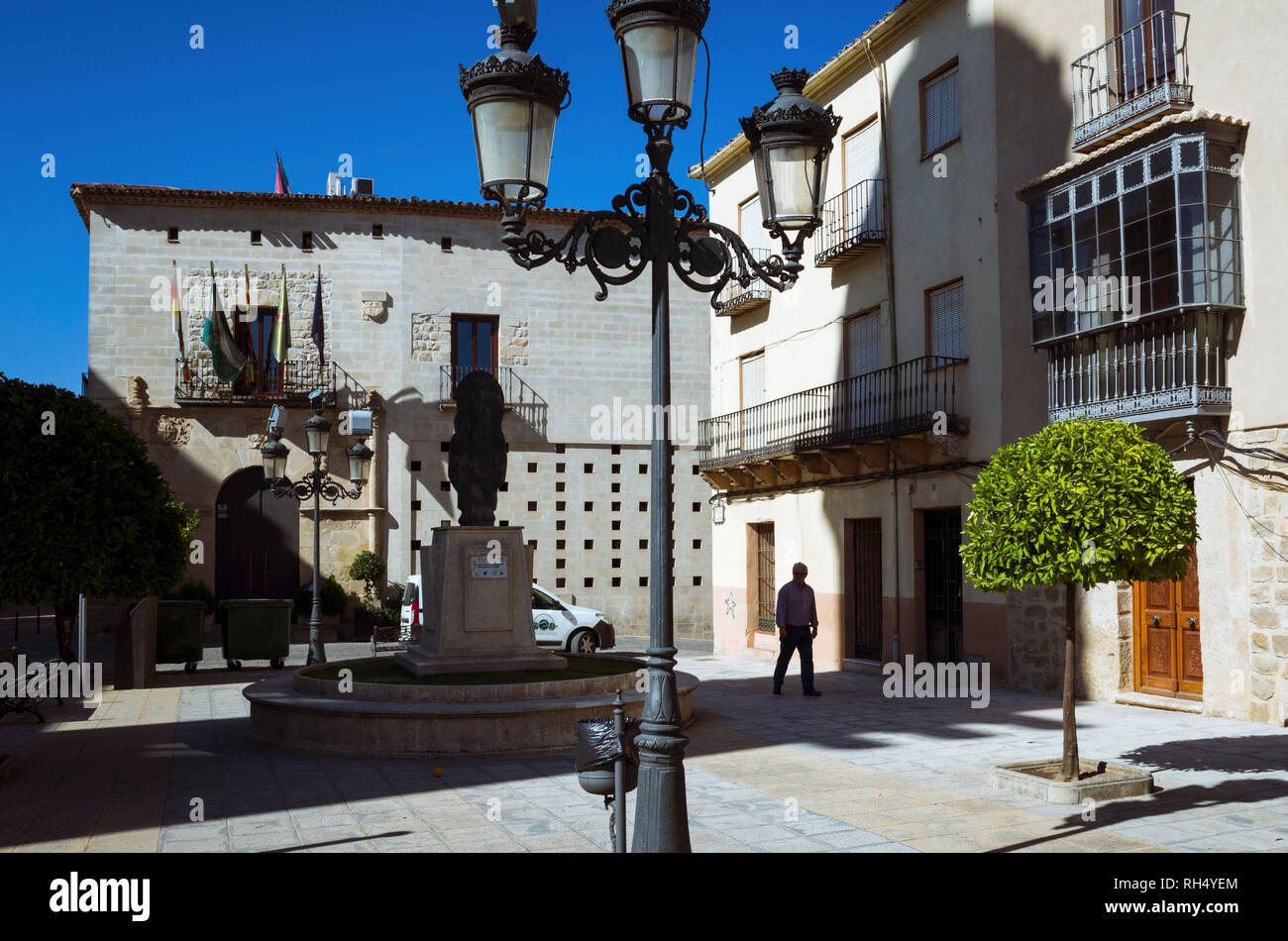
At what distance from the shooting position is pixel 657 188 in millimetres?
5523

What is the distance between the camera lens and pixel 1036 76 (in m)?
14.6

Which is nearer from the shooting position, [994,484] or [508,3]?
[508,3]

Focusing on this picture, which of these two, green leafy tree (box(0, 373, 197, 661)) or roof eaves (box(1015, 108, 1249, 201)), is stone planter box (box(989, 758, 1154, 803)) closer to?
roof eaves (box(1015, 108, 1249, 201))

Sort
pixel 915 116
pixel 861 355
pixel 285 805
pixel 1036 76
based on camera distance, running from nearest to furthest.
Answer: pixel 285 805
pixel 1036 76
pixel 915 116
pixel 861 355

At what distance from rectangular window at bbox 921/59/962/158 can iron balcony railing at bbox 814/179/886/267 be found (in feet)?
3.86

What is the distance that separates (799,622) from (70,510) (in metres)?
8.43

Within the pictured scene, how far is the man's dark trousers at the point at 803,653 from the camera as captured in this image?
47.0 feet

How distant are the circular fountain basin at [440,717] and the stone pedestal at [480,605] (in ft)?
2.73

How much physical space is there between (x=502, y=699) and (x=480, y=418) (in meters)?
3.60

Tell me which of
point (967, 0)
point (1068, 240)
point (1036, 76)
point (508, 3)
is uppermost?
point (967, 0)

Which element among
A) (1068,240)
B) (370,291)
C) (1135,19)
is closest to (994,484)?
(1068,240)

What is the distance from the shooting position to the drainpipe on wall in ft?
56.4

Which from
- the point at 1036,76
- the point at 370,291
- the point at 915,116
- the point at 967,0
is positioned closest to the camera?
the point at 1036,76

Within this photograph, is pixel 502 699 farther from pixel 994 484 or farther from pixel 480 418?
pixel 994 484
